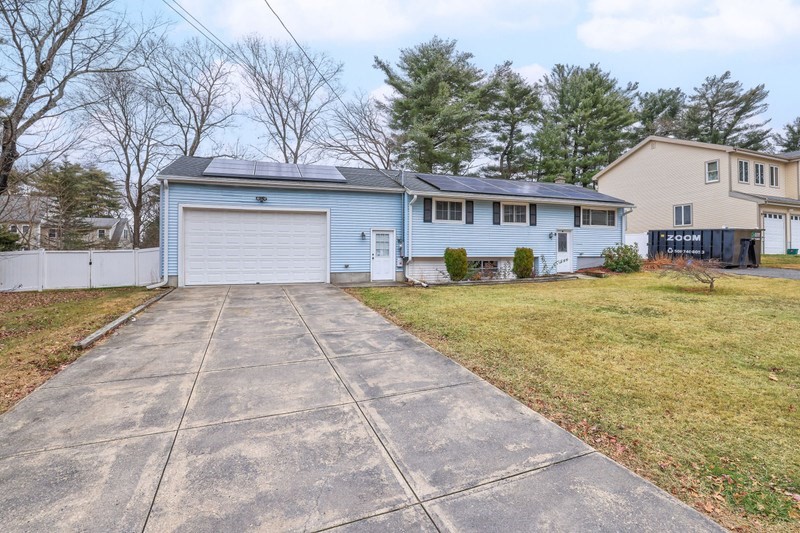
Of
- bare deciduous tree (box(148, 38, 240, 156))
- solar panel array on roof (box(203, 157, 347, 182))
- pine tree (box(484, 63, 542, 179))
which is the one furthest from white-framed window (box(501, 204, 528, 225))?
bare deciduous tree (box(148, 38, 240, 156))

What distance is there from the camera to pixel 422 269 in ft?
39.9

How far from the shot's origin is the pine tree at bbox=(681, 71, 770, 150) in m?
26.7

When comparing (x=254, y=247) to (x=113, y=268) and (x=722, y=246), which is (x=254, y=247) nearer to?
(x=113, y=268)

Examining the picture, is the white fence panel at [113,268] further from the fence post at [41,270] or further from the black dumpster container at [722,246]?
the black dumpster container at [722,246]

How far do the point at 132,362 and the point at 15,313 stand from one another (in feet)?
17.4

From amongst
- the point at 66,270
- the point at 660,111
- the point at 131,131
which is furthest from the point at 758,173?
the point at 131,131

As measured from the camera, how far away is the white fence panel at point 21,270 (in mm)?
9930

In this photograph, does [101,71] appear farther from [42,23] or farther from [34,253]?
[34,253]

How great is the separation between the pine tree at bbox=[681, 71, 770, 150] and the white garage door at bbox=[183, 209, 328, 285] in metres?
32.1

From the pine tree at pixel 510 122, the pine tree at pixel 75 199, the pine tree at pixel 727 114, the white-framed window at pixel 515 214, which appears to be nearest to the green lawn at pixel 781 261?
the white-framed window at pixel 515 214

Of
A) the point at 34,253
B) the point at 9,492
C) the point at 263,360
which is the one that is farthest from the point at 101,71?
the point at 9,492

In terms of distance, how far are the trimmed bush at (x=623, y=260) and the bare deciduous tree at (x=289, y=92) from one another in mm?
16107

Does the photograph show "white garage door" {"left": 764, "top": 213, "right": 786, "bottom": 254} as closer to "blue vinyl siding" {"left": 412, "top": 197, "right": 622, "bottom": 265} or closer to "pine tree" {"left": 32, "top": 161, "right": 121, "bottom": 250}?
"blue vinyl siding" {"left": 412, "top": 197, "right": 622, "bottom": 265}

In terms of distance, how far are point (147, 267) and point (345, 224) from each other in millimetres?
6508
